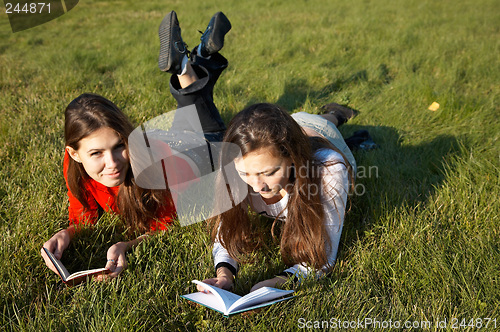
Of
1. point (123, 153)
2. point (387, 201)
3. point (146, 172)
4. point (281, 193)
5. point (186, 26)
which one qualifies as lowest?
point (387, 201)

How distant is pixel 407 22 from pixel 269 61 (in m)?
3.07

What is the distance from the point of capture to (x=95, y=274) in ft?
7.09

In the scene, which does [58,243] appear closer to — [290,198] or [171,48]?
[290,198]

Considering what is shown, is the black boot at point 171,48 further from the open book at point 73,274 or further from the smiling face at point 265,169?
the open book at point 73,274

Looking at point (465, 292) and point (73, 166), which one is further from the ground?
point (73, 166)

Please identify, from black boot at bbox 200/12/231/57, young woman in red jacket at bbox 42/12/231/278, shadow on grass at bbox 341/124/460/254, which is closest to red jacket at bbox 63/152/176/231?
young woman in red jacket at bbox 42/12/231/278

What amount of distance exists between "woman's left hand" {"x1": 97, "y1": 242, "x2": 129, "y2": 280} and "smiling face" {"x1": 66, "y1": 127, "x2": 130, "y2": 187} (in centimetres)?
42

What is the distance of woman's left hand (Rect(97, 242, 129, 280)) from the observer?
7.19ft

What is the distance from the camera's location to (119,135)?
245 centimetres

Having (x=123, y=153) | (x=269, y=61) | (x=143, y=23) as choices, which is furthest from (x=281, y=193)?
(x=143, y=23)

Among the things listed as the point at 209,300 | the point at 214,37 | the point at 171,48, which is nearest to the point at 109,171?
the point at 209,300

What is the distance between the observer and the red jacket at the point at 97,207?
8.64 feet

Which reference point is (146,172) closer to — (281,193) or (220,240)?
(220,240)

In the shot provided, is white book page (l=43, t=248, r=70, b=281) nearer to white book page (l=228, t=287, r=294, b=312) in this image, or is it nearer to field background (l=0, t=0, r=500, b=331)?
field background (l=0, t=0, r=500, b=331)
